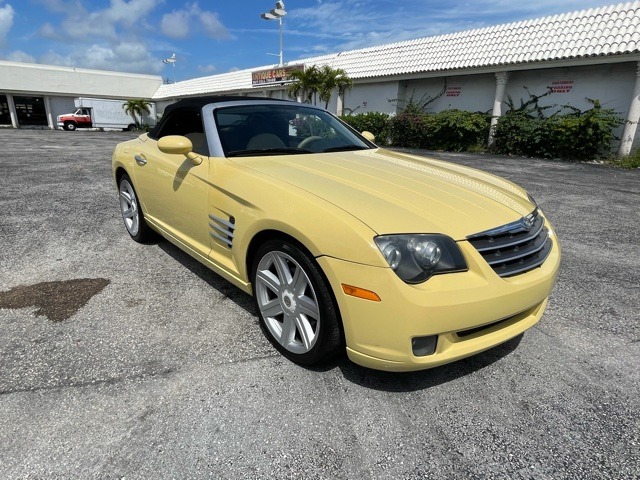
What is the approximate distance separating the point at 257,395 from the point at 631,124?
15992mm

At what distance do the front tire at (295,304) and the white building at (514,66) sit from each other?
15.5 meters

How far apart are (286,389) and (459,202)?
4.54 feet

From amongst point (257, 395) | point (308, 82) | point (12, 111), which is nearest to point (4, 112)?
point (12, 111)

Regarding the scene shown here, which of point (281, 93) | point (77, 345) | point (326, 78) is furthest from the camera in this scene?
point (281, 93)

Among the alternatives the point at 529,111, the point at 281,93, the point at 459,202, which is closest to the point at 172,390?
the point at 459,202

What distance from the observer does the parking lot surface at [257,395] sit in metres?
1.69

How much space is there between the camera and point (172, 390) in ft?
6.82

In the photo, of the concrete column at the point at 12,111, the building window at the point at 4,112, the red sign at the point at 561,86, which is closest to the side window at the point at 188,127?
the red sign at the point at 561,86

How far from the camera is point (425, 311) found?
68.9 inches

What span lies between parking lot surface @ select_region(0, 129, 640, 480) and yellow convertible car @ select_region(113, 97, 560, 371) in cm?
30

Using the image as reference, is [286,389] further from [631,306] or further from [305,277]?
[631,306]

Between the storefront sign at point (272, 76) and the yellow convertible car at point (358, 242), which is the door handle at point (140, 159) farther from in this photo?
the storefront sign at point (272, 76)

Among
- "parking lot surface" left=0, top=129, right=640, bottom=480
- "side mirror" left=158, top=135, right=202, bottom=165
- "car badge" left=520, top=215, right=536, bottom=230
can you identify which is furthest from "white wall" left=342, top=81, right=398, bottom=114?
"car badge" left=520, top=215, right=536, bottom=230

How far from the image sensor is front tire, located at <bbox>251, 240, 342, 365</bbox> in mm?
2010
